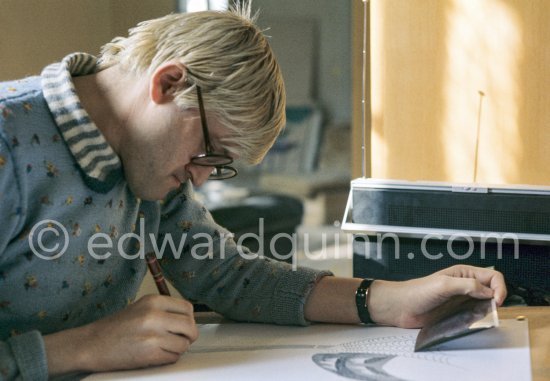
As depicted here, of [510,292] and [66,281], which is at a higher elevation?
[66,281]

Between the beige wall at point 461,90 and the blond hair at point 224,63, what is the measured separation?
790 mm

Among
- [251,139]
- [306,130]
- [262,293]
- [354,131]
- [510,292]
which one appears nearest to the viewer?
[251,139]

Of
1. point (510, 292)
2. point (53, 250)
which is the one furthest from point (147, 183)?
point (510, 292)

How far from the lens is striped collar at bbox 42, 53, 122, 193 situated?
1.15 meters

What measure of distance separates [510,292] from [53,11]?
165cm

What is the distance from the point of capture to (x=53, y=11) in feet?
8.18

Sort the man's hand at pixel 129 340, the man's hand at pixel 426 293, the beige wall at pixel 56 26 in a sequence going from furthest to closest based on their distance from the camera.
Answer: the beige wall at pixel 56 26 → the man's hand at pixel 426 293 → the man's hand at pixel 129 340

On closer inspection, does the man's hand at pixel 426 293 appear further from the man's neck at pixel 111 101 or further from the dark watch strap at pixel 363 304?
the man's neck at pixel 111 101

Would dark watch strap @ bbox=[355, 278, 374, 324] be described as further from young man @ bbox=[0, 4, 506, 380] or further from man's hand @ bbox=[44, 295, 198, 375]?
man's hand @ bbox=[44, 295, 198, 375]

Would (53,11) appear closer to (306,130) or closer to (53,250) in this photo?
(306,130)

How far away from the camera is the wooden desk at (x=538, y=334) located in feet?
3.69

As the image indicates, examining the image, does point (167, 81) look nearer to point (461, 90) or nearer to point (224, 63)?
point (224, 63)

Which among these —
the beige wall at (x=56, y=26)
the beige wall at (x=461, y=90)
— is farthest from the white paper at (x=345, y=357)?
the beige wall at (x=56, y=26)

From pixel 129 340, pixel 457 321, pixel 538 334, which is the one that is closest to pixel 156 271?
pixel 129 340
